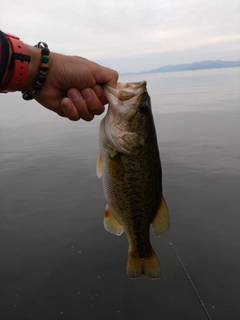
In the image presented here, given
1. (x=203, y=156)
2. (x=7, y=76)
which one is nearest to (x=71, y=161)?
(x=203, y=156)

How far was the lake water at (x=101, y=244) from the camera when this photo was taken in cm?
419

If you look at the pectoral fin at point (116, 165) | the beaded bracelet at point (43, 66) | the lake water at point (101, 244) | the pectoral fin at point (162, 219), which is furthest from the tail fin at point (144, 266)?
the beaded bracelet at point (43, 66)

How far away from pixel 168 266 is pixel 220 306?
3.49 feet

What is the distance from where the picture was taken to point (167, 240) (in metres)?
5.59

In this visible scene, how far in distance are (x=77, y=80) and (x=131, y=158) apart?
865 mm

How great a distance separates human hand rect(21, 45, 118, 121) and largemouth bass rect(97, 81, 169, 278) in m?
0.11

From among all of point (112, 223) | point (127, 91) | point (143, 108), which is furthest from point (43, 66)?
point (112, 223)

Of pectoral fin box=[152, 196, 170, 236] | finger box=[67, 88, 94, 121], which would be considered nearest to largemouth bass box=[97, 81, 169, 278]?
pectoral fin box=[152, 196, 170, 236]

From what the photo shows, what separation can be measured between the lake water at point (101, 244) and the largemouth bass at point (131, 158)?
2225 millimetres

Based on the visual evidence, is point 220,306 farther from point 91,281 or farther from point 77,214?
point 77,214

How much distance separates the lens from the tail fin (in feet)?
8.90

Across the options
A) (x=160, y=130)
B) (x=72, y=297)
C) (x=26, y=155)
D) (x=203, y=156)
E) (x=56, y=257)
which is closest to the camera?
(x=72, y=297)

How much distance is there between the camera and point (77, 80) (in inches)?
99.6

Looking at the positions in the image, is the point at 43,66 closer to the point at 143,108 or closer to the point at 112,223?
the point at 143,108
